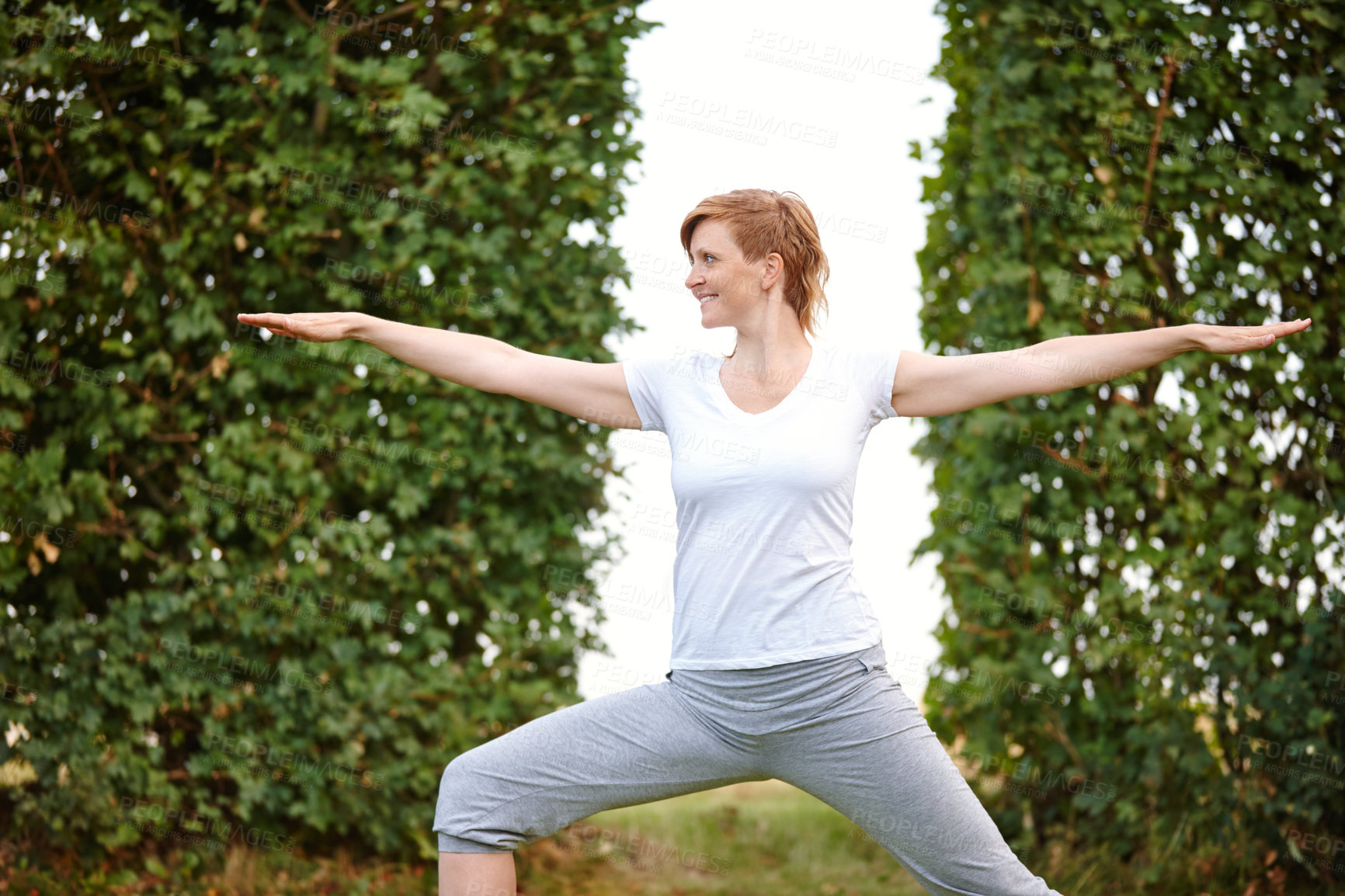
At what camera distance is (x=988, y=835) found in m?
2.43

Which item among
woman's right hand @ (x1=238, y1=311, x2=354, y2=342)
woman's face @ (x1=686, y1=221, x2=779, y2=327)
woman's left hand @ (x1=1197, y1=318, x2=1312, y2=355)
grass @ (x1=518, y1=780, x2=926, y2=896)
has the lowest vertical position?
grass @ (x1=518, y1=780, x2=926, y2=896)

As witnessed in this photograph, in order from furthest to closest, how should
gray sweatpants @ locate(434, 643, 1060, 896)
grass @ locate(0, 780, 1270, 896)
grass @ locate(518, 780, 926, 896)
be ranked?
grass @ locate(518, 780, 926, 896), grass @ locate(0, 780, 1270, 896), gray sweatpants @ locate(434, 643, 1060, 896)

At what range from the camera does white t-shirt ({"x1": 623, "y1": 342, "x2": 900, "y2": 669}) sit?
247 cm

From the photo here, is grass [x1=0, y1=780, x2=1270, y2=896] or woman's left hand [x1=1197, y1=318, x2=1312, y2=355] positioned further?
grass [x1=0, y1=780, x2=1270, y2=896]

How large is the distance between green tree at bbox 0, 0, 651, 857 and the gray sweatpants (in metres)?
1.89

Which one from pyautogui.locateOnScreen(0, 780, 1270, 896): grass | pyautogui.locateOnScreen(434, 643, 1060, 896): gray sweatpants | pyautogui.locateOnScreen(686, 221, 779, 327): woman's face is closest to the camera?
pyautogui.locateOnScreen(434, 643, 1060, 896): gray sweatpants

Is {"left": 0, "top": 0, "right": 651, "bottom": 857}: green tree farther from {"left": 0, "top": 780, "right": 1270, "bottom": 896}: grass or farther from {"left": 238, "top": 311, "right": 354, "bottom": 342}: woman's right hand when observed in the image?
{"left": 238, "top": 311, "right": 354, "bottom": 342}: woman's right hand

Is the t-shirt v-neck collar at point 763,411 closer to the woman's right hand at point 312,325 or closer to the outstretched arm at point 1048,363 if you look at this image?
the outstretched arm at point 1048,363

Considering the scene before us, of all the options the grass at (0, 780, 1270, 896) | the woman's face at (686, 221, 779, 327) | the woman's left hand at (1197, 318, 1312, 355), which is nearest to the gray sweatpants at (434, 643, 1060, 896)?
the woman's face at (686, 221, 779, 327)

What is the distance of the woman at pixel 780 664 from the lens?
245 centimetres

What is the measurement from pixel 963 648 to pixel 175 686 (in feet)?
10.6

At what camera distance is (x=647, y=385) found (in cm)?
280

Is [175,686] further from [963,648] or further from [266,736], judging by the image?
[963,648]

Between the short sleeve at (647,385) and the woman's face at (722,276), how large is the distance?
184 millimetres
